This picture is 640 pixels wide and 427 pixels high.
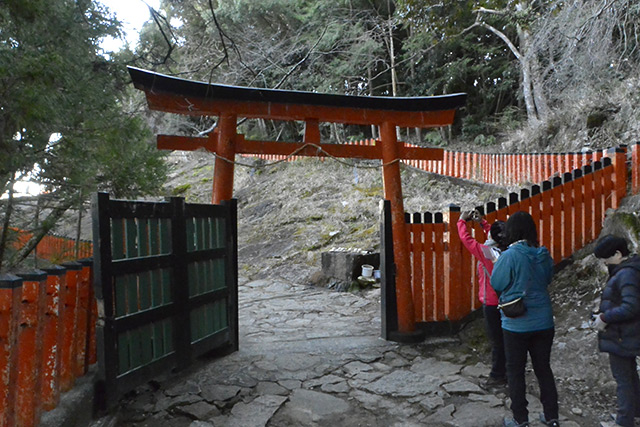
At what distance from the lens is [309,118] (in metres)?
6.07

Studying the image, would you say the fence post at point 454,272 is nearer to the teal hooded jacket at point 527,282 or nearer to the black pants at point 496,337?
the black pants at point 496,337

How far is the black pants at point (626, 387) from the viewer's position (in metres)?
3.36

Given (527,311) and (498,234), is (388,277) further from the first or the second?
(527,311)

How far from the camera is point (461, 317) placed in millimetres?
6055

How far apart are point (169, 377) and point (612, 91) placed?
11.7 meters

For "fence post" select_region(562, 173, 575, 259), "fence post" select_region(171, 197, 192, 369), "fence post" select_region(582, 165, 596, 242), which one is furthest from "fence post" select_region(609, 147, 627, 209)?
"fence post" select_region(171, 197, 192, 369)

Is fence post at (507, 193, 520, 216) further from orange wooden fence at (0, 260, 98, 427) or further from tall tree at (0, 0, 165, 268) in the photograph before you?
tall tree at (0, 0, 165, 268)

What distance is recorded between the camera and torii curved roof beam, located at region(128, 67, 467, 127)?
5.43 m

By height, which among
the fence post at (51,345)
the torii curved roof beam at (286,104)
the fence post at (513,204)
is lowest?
the fence post at (51,345)

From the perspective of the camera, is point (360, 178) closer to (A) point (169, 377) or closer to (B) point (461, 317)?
(B) point (461, 317)

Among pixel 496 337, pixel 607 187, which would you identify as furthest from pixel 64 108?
pixel 607 187

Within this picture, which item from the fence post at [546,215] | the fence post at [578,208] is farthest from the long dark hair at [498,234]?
the fence post at [578,208]

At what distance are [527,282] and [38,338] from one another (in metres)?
3.32

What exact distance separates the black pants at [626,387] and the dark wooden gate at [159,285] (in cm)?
377
